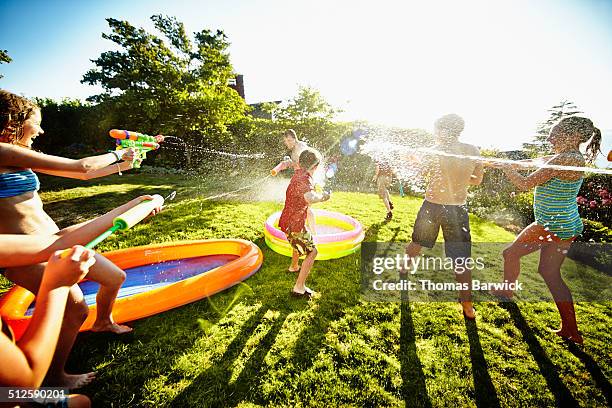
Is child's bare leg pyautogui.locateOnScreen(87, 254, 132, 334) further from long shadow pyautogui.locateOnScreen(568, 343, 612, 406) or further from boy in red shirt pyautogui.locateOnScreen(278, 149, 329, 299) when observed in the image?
long shadow pyautogui.locateOnScreen(568, 343, 612, 406)

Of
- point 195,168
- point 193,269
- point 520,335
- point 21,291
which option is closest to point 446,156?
point 520,335

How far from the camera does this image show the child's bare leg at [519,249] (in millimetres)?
3287

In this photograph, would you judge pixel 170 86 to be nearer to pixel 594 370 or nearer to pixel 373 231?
pixel 373 231

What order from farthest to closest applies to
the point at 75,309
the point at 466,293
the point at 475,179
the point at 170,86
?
1. the point at 170,86
2. the point at 475,179
3. the point at 466,293
4. the point at 75,309

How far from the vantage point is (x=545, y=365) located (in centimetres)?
286

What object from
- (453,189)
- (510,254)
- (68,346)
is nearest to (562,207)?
(510,254)

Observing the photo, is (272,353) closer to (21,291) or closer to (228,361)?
(228,361)

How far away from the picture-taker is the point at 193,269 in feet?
14.7

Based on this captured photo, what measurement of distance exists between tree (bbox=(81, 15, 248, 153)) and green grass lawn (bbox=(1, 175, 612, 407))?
12535 millimetres

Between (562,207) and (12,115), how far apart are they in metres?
5.42

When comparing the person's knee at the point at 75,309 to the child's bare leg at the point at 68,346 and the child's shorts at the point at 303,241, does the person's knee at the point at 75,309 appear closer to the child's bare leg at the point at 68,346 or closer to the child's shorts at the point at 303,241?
the child's bare leg at the point at 68,346

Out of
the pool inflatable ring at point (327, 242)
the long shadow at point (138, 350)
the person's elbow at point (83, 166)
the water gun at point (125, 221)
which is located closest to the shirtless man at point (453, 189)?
the pool inflatable ring at point (327, 242)

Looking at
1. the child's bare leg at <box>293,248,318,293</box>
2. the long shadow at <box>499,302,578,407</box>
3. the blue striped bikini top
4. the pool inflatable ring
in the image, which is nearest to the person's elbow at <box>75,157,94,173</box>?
the blue striped bikini top

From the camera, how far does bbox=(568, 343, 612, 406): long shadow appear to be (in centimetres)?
260
